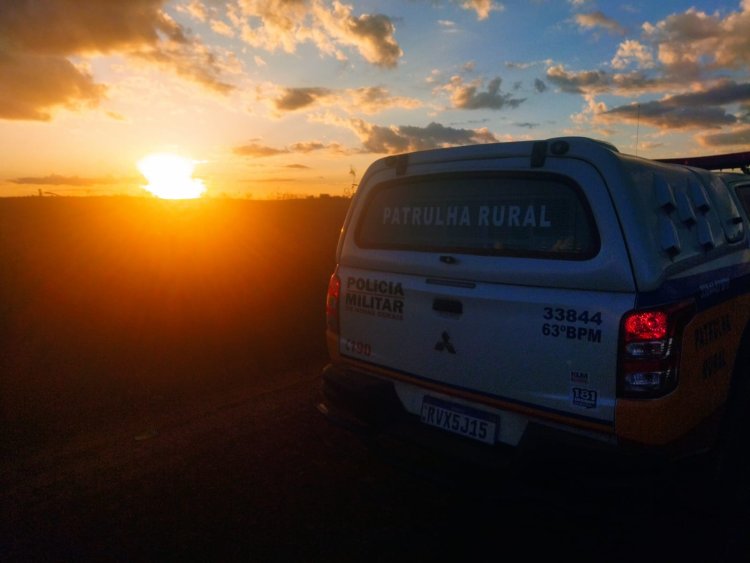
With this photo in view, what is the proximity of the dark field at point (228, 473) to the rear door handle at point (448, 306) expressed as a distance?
2.69ft

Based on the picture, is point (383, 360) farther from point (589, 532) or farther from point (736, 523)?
point (736, 523)

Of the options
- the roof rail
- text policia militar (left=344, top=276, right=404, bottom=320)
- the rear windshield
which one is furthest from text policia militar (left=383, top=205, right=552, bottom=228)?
the roof rail

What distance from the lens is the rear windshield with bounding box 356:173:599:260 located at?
2.86m

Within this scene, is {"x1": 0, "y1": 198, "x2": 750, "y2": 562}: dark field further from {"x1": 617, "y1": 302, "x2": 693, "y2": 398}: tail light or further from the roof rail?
the roof rail

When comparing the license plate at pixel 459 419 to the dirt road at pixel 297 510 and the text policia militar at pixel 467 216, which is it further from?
the text policia militar at pixel 467 216

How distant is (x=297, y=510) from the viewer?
3.40 meters

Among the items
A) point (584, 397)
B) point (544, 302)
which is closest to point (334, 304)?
point (544, 302)

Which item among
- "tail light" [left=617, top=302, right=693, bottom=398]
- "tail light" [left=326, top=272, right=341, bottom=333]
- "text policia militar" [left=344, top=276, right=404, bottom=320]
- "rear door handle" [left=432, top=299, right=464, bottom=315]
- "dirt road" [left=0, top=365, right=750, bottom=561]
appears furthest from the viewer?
"tail light" [left=326, top=272, right=341, bottom=333]

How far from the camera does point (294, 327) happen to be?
8.02 metres

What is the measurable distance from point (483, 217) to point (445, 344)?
2.42 ft

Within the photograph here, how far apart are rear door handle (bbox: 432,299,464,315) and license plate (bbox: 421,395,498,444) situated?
0.52 meters

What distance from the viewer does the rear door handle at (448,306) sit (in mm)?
3076

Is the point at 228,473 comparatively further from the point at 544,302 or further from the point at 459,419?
the point at 544,302

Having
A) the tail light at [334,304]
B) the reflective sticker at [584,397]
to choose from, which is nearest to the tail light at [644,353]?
the reflective sticker at [584,397]
